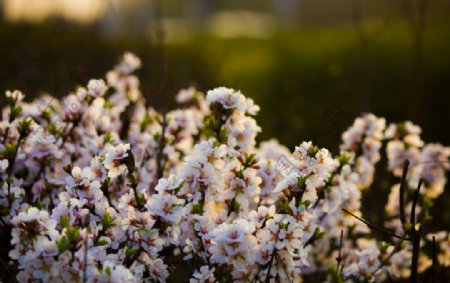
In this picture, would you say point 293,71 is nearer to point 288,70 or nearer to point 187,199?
point 288,70

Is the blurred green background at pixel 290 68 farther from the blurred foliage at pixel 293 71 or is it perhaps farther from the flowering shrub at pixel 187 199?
the flowering shrub at pixel 187 199

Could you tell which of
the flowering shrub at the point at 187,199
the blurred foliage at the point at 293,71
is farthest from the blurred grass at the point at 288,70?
the flowering shrub at the point at 187,199

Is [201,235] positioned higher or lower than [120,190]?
lower

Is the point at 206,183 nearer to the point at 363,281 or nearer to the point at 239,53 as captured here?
the point at 363,281

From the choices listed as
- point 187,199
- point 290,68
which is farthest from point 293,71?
point 187,199

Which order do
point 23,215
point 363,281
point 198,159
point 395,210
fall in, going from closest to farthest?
point 23,215 → point 198,159 → point 363,281 → point 395,210

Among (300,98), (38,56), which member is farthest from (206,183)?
(300,98)
